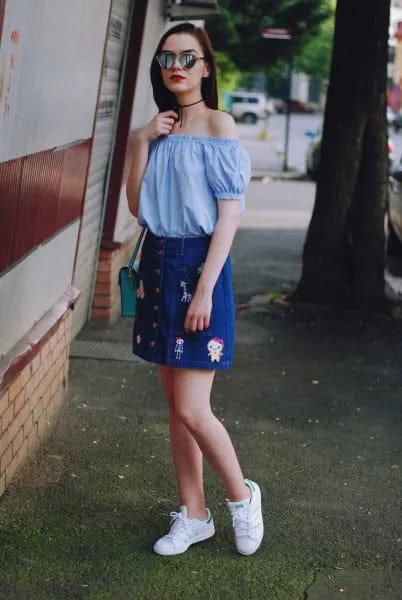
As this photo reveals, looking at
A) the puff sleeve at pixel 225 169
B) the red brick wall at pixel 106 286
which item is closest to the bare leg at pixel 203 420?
the puff sleeve at pixel 225 169

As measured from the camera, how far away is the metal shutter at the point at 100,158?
8.04 m

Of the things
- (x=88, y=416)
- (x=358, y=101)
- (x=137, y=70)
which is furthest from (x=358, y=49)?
(x=88, y=416)

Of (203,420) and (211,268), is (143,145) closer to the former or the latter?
(211,268)

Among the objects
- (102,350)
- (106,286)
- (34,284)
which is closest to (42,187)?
(34,284)

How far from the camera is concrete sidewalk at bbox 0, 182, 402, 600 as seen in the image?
429cm

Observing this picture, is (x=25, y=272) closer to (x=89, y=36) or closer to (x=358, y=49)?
(x=89, y=36)

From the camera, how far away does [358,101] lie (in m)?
9.54

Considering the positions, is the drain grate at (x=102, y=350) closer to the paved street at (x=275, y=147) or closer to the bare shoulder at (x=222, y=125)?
the bare shoulder at (x=222, y=125)

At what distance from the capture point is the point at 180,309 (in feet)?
14.0

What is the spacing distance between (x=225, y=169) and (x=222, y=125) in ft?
0.58

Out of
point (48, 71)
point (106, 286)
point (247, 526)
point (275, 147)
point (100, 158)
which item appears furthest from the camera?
point (275, 147)

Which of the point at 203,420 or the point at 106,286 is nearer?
the point at 203,420

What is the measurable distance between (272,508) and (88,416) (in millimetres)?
1613

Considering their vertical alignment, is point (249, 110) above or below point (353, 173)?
above
